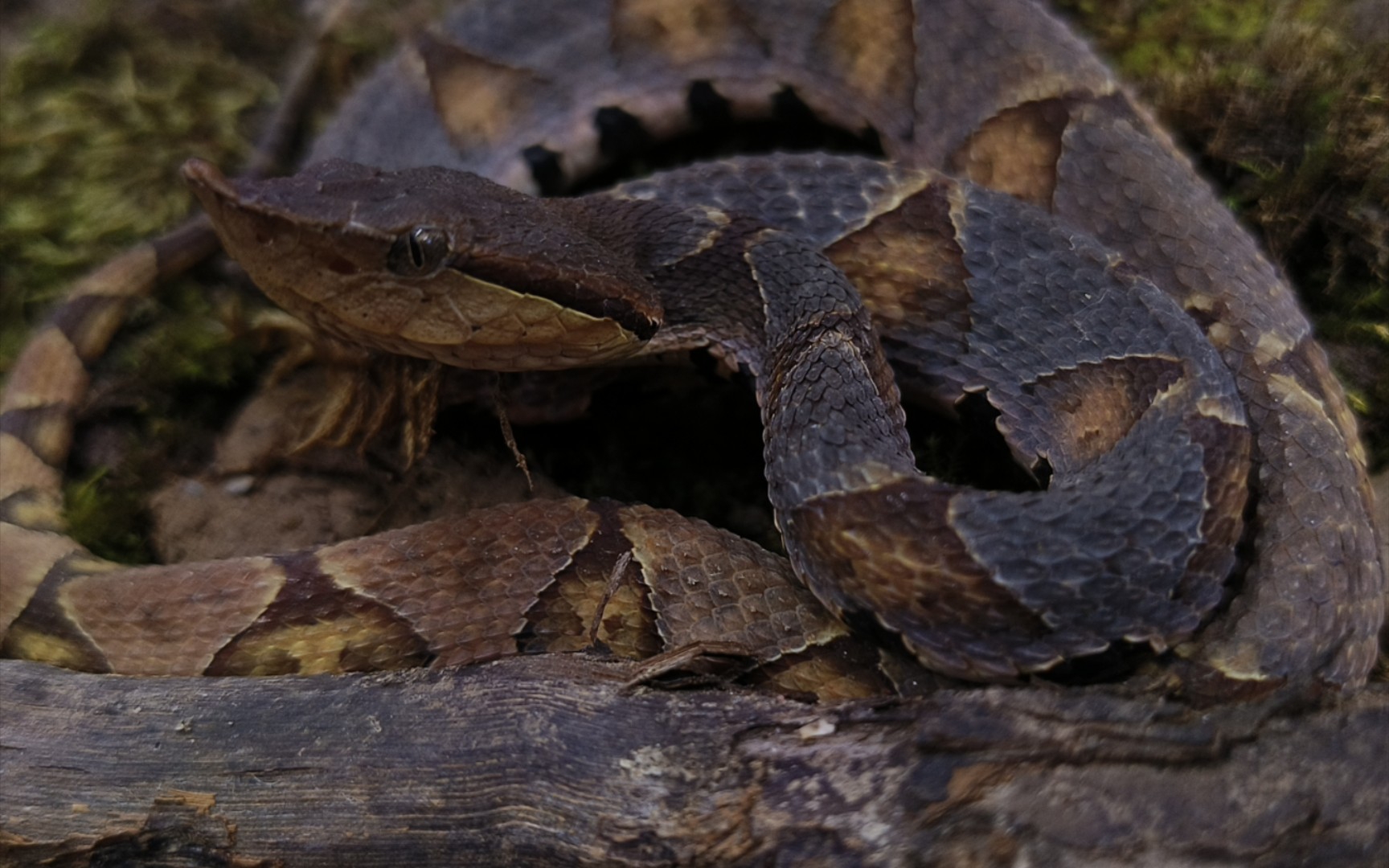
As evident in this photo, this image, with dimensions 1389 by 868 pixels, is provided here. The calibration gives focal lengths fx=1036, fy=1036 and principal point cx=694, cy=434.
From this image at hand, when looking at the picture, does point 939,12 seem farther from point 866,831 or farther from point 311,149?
point 866,831

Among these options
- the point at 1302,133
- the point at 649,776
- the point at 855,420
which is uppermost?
Answer: the point at 1302,133

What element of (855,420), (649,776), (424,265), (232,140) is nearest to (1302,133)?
(855,420)

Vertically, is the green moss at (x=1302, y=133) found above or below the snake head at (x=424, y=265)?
above

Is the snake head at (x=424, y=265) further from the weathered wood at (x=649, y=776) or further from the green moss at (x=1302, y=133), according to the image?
the green moss at (x=1302, y=133)

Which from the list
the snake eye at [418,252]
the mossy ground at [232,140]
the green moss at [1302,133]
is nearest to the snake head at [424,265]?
the snake eye at [418,252]

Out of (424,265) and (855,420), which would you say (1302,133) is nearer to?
(855,420)

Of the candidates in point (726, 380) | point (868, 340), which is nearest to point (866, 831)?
point (868, 340)

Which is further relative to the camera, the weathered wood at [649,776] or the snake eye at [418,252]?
the snake eye at [418,252]

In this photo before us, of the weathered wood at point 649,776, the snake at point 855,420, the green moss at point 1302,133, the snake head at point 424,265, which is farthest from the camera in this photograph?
the green moss at point 1302,133
